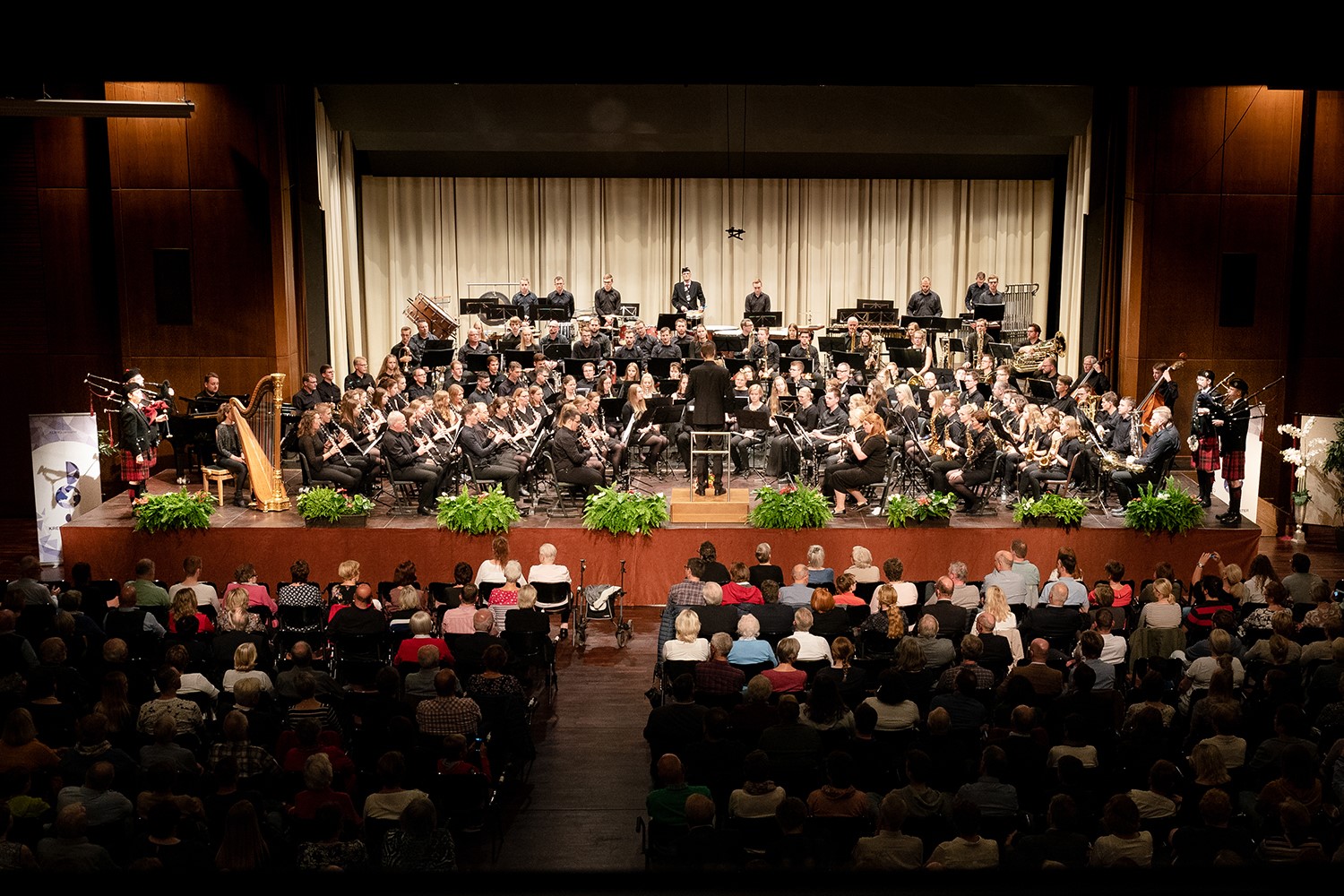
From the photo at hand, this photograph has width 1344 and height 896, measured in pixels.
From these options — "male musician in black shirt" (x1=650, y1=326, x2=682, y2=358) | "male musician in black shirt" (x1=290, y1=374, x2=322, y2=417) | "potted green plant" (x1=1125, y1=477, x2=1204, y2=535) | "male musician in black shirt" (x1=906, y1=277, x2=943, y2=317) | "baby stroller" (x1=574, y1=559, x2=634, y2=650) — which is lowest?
"baby stroller" (x1=574, y1=559, x2=634, y2=650)

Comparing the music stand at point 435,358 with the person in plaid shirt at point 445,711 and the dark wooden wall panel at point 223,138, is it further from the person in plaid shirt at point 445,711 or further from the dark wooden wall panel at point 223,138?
the person in plaid shirt at point 445,711

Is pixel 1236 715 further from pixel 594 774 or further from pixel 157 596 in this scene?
pixel 157 596

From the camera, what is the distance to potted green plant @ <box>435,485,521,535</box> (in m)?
11.5

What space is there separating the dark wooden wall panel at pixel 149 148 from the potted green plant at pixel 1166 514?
12.1 m

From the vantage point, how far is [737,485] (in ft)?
44.3

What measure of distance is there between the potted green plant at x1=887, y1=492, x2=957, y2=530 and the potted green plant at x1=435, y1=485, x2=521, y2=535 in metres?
3.49

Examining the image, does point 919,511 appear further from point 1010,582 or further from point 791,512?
point 1010,582

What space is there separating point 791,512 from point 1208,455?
4460mm

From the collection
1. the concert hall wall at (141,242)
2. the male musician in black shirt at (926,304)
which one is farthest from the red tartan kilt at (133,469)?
the male musician in black shirt at (926,304)

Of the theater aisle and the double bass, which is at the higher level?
the double bass

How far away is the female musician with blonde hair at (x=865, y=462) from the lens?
12047mm

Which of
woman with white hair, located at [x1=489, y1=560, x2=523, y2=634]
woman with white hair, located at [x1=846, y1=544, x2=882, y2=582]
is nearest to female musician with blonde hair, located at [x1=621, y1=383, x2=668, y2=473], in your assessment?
woman with white hair, located at [x1=846, y1=544, x2=882, y2=582]

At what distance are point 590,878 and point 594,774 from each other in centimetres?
684

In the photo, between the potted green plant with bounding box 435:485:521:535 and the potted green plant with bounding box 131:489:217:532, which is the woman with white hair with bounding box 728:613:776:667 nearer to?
the potted green plant with bounding box 435:485:521:535
